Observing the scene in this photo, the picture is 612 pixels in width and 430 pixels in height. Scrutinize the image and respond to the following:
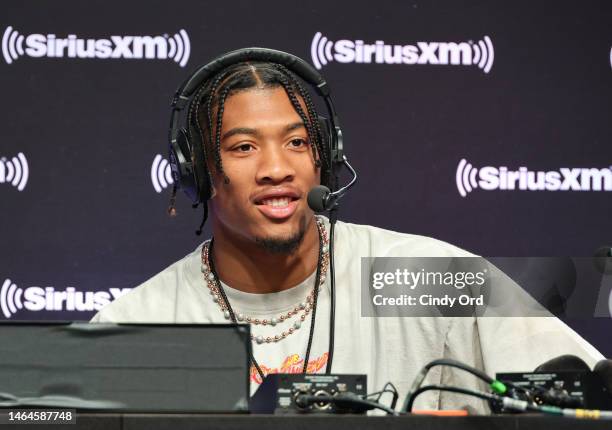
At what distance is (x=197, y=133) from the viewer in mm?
2279

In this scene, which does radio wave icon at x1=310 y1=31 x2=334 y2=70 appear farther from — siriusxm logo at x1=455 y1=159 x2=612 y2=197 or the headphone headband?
the headphone headband

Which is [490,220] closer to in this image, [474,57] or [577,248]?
[577,248]

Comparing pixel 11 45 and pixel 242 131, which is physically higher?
pixel 11 45

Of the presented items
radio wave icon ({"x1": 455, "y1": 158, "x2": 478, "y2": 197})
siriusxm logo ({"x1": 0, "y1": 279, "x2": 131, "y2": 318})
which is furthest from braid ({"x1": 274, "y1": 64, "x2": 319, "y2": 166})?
siriusxm logo ({"x1": 0, "y1": 279, "x2": 131, "y2": 318})

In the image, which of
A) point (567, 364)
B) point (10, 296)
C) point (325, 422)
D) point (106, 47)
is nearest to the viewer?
point (325, 422)

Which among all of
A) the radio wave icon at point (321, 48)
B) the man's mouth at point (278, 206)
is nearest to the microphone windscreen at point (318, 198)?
the man's mouth at point (278, 206)

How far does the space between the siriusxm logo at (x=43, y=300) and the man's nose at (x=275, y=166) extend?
0.98 m

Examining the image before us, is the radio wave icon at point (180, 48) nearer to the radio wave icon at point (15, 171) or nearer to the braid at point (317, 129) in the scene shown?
the radio wave icon at point (15, 171)

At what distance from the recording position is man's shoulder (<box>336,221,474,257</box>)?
2.30 metres

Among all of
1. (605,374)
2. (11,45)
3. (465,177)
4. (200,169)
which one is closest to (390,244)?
(200,169)

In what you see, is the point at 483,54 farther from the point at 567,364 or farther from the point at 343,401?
the point at 343,401

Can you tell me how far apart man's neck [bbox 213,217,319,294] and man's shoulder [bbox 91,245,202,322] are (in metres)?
0.10

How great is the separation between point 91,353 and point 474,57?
6.94ft

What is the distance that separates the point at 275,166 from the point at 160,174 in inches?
37.0
